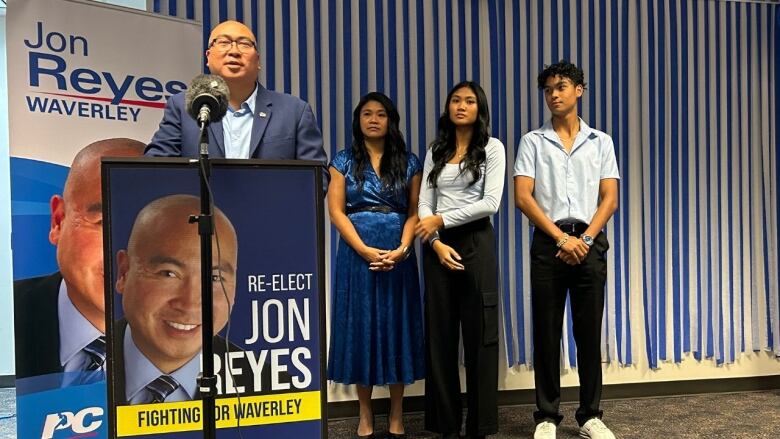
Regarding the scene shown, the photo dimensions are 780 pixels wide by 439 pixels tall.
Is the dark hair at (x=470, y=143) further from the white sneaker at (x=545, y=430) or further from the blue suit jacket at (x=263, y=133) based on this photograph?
the white sneaker at (x=545, y=430)

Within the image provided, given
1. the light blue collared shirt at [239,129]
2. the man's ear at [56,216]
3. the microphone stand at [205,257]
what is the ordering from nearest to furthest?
1. the microphone stand at [205,257]
2. the light blue collared shirt at [239,129]
3. the man's ear at [56,216]

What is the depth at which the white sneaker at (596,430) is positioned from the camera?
272 centimetres

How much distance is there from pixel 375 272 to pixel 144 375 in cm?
146

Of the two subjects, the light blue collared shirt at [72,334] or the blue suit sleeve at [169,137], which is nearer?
the blue suit sleeve at [169,137]

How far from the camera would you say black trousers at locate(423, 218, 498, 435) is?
260cm

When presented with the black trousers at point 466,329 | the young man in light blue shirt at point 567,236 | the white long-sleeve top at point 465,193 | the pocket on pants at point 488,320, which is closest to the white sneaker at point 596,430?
the young man in light blue shirt at point 567,236

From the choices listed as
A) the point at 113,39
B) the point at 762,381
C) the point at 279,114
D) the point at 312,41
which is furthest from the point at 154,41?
the point at 762,381

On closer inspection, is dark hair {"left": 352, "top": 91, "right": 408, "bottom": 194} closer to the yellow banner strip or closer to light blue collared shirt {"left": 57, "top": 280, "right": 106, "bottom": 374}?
light blue collared shirt {"left": 57, "top": 280, "right": 106, "bottom": 374}

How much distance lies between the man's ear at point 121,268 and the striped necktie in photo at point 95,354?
1.33 metres

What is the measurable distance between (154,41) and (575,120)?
192 centimetres

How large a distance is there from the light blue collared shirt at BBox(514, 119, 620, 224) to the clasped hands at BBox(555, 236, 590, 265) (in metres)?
0.13

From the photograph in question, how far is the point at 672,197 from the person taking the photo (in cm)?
362

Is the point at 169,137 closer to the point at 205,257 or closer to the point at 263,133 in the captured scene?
the point at 263,133

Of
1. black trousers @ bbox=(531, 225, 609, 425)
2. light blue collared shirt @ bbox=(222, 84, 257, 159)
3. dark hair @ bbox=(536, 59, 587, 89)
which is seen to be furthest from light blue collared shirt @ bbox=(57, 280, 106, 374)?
dark hair @ bbox=(536, 59, 587, 89)
